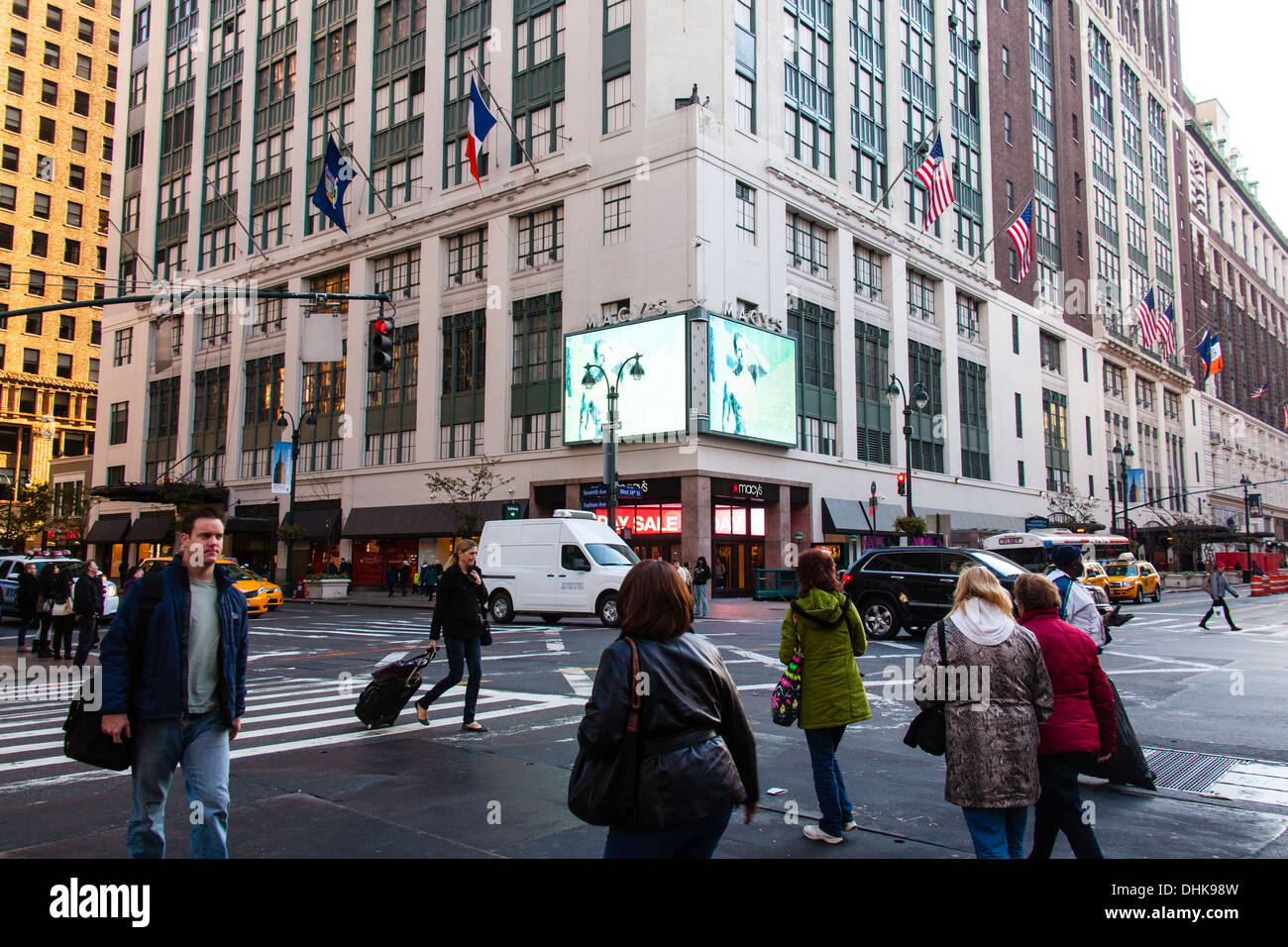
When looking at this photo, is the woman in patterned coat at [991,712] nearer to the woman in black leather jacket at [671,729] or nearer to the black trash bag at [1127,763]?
the woman in black leather jacket at [671,729]

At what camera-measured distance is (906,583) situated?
738 inches

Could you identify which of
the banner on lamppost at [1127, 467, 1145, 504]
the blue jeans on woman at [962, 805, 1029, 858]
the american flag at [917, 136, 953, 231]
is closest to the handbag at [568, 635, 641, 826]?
the blue jeans on woman at [962, 805, 1029, 858]

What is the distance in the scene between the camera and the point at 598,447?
3641 centimetres

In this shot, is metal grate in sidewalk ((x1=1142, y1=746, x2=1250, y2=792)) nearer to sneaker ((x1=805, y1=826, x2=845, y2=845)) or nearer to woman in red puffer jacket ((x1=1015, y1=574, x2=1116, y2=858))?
woman in red puffer jacket ((x1=1015, y1=574, x2=1116, y2=858))

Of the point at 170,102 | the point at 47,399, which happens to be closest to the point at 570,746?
the point at 170,102

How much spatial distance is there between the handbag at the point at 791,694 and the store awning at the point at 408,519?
33206mm

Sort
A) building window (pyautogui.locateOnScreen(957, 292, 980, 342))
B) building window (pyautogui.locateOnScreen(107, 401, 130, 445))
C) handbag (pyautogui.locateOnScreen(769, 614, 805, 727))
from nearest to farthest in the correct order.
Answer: handbag (pyautogui.locateOnScreen(769, 614, 805, 727))
building window (pyautogui.locateOnScreen(957, 292, 980, 342))
building window (pyautogui.locateOnScreen(107, 401, 130, 445))

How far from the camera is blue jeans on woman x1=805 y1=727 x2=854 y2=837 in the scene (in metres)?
5.46

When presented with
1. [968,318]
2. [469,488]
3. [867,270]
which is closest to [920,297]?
[867,270]

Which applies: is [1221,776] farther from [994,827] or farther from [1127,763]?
[994,827]

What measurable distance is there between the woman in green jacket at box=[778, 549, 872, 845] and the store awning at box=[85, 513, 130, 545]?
5967 centimetres

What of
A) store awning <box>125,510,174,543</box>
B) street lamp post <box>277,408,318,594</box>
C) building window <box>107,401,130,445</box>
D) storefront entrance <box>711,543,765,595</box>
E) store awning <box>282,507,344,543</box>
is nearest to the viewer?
storefront entrance <box>711,543,765,595</box>

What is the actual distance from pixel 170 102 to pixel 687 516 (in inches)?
1904

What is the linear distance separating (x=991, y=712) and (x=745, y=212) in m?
34.7
